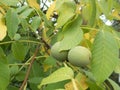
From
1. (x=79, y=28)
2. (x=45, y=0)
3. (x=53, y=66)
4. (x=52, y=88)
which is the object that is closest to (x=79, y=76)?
(x=52, y=88)

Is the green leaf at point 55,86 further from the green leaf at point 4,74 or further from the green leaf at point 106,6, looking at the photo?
the green leaf at point 106,6

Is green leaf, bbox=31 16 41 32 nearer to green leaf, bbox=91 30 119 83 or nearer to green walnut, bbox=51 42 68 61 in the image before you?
green walnut, bbox=51 42 68 61

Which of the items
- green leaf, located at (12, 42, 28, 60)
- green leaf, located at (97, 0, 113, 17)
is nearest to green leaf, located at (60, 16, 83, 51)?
green leaf, located at (97, 0, 113, 17)

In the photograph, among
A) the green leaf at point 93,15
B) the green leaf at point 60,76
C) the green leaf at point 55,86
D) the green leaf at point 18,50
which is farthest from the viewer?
the green leaf at point 18,50

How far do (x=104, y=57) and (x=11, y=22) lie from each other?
41cm

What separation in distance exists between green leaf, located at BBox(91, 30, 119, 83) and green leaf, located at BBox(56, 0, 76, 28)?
0.14m

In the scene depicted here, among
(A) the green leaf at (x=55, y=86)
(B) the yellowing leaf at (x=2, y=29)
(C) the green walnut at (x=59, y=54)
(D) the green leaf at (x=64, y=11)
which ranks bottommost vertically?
(A) the green leaf at (x=55, y=86)

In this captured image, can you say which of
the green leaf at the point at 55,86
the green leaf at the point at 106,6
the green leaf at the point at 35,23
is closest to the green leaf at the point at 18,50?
the green leaf at the point at 35,23

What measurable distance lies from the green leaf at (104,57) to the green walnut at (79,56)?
0.11ft

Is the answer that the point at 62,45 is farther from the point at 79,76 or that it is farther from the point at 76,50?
the point at 79,76

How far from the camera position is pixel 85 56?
125 cm

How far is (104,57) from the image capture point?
1229 mm

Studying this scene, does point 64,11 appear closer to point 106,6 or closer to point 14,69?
point 106,6

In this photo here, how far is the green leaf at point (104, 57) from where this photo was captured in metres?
1.21
